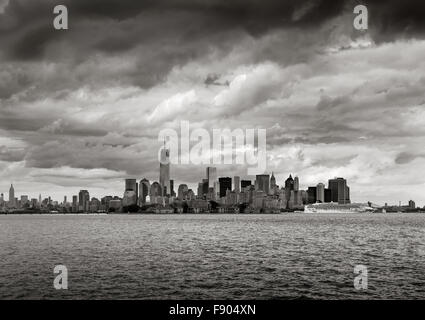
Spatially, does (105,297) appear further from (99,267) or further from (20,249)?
(20,249)

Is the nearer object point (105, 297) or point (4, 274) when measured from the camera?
point (105, 297)
